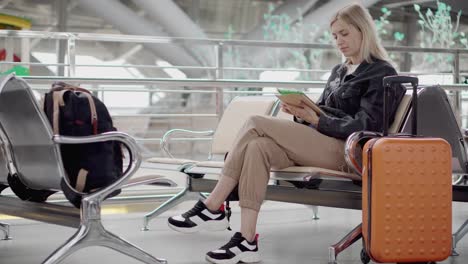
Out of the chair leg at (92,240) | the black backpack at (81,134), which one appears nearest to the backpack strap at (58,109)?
the black backpack at (81,134)

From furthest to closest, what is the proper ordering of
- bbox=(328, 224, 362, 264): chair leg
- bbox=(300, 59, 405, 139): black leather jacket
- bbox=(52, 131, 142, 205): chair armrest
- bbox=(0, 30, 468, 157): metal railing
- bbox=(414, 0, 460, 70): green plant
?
bbox=(414, 0, 460, 70): green plant
bbox=(0, 30, 468, 157): metal railing
bbox=(300, 59, 405, 139): black leather jacket
bbox=(328, 224, 362, 264): chair leg
bbox=(52, 131, 142, 205): chair armrest

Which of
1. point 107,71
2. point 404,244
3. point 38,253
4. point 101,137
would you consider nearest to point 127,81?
point 38,253

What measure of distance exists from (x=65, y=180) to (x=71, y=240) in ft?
0.59

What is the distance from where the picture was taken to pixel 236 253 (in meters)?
2.48

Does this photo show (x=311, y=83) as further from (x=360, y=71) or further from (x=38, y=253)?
(x=38, y=253)

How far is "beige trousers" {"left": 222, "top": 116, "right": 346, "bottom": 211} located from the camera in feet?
8.14

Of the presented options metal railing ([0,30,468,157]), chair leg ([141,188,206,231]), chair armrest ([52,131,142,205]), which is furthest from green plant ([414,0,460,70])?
chair armrest ([52,131,142,205])

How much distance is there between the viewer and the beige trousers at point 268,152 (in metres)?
2.48

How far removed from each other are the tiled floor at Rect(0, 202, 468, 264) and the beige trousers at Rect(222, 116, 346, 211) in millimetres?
320

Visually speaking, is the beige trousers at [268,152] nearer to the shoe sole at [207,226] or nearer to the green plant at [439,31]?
the shoe sole at [207,226]

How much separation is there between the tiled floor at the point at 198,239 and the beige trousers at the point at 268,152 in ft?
1.05

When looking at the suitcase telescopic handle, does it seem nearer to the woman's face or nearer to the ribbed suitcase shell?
the ribbed suitcase shell

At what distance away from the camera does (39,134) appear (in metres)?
2.29

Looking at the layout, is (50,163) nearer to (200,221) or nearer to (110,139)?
(110,139)
